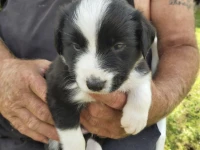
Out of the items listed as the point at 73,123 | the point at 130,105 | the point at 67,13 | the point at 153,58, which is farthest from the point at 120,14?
the point at 153,58

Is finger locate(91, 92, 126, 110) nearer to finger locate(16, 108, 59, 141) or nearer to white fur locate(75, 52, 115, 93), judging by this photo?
white fur locate(75, 52, 115, 93)

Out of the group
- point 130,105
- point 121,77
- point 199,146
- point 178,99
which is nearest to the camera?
point 121,77

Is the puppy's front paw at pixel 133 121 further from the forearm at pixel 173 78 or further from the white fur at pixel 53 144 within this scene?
the white fur at pixel 53 144

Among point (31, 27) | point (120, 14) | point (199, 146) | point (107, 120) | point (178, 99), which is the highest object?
point (120, 14)

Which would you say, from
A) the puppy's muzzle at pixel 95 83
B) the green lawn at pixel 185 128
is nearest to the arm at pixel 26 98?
the puppy's muzzle at pixel 95 83

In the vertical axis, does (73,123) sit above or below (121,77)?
below

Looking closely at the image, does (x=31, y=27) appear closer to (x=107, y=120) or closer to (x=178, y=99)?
(x=107, y=120)

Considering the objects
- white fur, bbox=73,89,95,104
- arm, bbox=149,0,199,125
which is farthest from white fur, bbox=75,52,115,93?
arm, bbox=149,0,199,125
